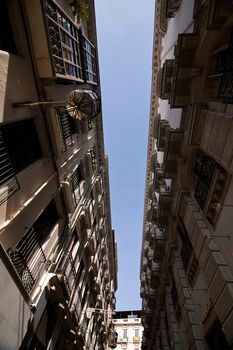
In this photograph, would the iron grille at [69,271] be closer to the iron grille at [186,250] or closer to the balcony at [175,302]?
the iron grille at [186,250]

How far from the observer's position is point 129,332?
184 feet

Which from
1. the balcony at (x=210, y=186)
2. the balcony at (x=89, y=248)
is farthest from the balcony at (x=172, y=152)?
the balcony at (x=89, y=248)

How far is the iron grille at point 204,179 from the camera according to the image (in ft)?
27.5

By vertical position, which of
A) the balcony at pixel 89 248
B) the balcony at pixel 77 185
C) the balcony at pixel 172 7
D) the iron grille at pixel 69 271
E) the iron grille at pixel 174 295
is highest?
the balcony at pixel 172 7

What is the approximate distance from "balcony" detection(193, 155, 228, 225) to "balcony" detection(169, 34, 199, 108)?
2815 millimetres

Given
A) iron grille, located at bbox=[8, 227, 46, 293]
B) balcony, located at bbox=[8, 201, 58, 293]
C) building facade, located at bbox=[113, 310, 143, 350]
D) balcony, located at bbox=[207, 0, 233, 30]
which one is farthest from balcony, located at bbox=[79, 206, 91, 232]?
building facade, located at bbox=[113, 310, 143, 350]

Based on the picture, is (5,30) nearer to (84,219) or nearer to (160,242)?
(84,219)

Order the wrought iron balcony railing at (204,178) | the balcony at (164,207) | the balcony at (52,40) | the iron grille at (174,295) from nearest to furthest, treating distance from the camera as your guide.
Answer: the balcony at (52,40) < the wrought iron balcony railing at (204,178) < the balcony at (164,207) < the iron grille at (174,295)

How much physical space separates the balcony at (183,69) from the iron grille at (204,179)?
2.78m

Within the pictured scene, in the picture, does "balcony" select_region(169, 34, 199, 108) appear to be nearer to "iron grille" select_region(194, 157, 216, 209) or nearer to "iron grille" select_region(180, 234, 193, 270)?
"iron grille" select_region(194, 157, 216, 209)

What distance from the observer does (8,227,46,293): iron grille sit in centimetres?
693

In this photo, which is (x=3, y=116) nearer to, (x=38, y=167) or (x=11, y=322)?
(x=38, y=167)

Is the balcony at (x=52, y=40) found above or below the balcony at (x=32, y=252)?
above

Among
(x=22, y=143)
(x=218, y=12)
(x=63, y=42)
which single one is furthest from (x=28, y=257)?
(x=218, y=12)
